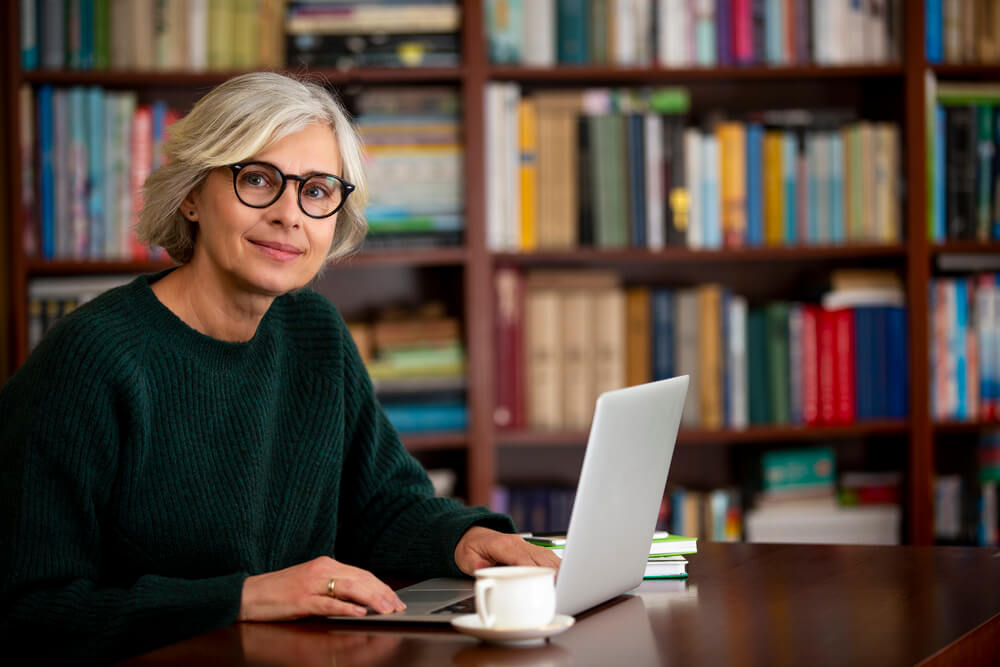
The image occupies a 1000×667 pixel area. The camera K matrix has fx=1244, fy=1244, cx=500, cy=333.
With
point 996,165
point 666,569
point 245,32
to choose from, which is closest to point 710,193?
point 996,165

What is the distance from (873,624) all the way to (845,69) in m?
2.17

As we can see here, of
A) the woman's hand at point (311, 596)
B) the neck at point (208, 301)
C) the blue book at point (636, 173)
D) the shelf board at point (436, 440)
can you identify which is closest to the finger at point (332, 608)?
the woman's hand at point (311, 596)

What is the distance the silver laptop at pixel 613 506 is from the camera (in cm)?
113

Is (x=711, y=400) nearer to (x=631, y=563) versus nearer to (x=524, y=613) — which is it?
(x=631, y=563)

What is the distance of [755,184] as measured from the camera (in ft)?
10.2

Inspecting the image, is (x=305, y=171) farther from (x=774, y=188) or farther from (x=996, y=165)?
(x=996, y=165)

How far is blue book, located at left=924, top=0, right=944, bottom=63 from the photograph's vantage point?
308 cm

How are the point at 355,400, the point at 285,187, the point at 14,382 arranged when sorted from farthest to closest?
the point at 355,400
the point at 285,187
the point at 14,382

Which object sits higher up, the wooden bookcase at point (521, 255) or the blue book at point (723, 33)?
the blue book at point (723, 33)

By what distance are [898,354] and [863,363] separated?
0.29 feet

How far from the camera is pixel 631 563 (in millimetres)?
1297

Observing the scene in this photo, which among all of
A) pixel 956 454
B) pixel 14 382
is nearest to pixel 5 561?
pixel 14 382

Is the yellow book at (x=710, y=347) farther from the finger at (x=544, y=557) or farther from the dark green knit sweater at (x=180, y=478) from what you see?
the finger at (x=544, y=557)

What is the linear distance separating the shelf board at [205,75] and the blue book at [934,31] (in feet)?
3.82
